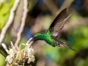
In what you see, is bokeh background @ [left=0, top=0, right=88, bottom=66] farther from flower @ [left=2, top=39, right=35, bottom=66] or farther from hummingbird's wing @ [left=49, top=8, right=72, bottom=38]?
flower @ [left=2, top=39, right=35, bottom=66]

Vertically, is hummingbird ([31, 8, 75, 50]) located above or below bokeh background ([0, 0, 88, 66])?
above

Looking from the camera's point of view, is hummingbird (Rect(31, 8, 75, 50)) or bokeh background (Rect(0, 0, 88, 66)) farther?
bokeh background (Rect(0, 0, 88, 66))

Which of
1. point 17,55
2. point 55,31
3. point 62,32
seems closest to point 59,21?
point 55,31

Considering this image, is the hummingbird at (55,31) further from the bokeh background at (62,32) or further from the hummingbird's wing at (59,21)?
the bokeh background at (62,32)

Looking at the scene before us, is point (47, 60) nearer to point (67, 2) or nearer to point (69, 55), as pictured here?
point (69, 55)

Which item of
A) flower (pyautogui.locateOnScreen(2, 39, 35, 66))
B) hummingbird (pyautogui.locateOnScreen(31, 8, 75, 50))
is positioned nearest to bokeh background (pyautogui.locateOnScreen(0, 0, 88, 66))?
hummingbird (pyautogui.locateOnScreen(31, 8, 75, 50))

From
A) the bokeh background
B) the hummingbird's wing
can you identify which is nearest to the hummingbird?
the hummingbird's wing

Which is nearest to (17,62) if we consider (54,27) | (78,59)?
(54,27)

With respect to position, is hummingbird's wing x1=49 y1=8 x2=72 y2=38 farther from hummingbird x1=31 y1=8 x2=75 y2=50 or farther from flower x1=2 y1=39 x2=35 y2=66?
flower x1=2 y1=39 x2=35 y2=66
